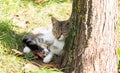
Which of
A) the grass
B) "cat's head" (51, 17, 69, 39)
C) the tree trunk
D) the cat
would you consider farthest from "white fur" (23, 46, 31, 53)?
the tree trunk

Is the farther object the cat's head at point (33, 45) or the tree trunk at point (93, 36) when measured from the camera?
the cat's head at point (33, 45)

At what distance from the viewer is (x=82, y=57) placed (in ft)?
11.6

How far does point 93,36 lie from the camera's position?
3.40 metres

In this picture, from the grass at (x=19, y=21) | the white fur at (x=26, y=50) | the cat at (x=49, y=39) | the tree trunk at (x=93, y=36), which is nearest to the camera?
the tree trunk at (x=93, y=36)

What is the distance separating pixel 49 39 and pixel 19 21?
27.1 inches

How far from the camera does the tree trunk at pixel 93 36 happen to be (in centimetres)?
334

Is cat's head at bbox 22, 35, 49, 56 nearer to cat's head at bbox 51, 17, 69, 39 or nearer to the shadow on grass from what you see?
the shadow on grass

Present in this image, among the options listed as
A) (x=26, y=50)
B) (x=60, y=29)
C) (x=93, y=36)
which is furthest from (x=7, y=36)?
(x=93, y=36)

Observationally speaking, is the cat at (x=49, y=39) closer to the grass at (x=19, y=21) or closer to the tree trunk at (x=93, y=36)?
the grass at (x=19, y=21)

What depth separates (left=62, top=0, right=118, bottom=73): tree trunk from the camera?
3.34 m

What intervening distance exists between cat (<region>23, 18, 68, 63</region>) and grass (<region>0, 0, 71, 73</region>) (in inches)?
6.8

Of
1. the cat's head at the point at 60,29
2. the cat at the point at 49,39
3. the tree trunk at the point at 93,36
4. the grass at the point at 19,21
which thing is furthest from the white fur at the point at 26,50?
the tree trunk at the point at 93,36

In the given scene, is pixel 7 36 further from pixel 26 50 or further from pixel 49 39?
pixel 49 39

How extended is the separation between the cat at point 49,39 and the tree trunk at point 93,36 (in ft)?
1.18
